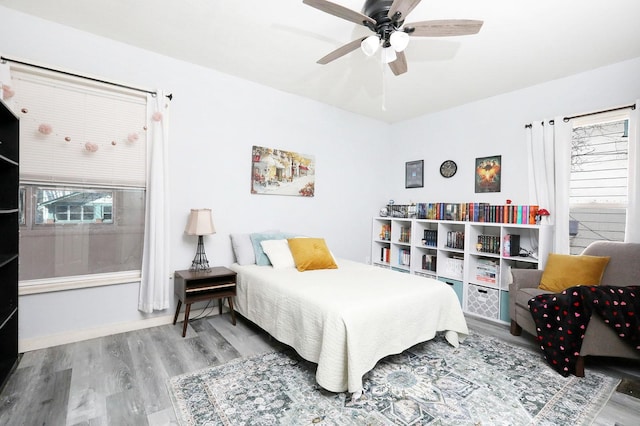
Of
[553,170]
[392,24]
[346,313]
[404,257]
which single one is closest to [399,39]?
[392,24]

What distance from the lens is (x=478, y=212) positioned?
3625 millimetres

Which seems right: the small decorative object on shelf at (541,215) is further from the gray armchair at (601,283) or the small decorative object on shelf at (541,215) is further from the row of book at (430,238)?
the row of book at (430,238)

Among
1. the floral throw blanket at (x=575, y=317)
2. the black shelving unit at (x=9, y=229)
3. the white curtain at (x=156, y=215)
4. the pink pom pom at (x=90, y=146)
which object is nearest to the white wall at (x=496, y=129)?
the floral throw blanket at (x=575, y=317)

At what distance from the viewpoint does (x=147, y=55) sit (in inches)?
114

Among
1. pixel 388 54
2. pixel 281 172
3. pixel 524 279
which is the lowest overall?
pixel 524 279

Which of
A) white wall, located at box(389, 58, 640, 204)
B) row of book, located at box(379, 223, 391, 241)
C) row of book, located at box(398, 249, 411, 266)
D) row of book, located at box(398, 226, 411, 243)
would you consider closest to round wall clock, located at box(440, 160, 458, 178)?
white wall, located at box(389, 58, 640, 204)

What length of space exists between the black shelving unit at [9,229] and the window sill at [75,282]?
306mm

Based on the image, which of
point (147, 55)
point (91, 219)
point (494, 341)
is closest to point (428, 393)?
point (494, 341)

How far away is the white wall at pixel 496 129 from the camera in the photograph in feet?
9.70

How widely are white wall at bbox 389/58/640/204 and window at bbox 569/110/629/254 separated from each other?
0.24 meters

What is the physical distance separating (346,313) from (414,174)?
3.19m

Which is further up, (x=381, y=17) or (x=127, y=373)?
(x=381, y=17)

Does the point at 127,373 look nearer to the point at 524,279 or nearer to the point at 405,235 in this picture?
the point at 524,279

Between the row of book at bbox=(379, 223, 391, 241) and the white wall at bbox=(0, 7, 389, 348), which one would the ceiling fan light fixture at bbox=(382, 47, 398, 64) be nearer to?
the white wall at bbox=(0, 7, 389, 348)
